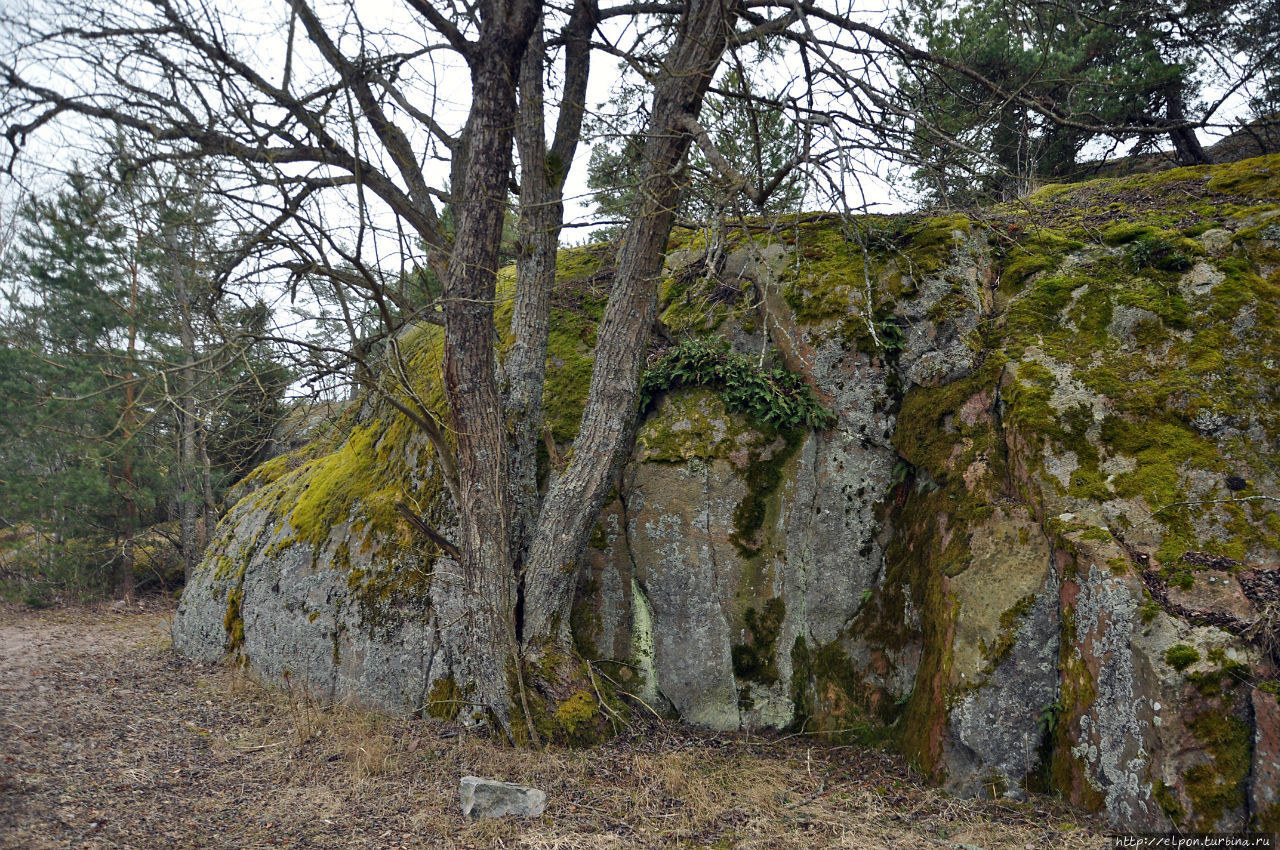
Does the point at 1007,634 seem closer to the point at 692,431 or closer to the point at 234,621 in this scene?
the point at 692,431

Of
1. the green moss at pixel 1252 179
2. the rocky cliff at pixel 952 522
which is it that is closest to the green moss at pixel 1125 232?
the rocky cliff at pixel 952 522

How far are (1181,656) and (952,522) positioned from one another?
172cm

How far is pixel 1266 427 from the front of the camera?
4.59m

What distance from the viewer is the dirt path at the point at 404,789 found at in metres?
4.12

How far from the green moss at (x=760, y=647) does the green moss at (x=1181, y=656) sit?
9.08 ft

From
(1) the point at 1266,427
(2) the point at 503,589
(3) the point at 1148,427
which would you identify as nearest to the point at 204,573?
(2) the point at 503,589

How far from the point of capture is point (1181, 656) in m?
3.81

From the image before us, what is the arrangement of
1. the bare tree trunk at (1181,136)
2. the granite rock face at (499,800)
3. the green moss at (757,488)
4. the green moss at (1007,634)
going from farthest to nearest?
the bare tree trunk at (1181,136)
the green moss at (757,488)
the green moss at (1007,634)
the granite rock face at (499,800)

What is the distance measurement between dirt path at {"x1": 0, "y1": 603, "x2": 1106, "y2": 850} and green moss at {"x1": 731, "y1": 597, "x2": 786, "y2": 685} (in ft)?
1.73

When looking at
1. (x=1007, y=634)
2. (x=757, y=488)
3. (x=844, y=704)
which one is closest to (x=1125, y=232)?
(x=1007, y=634)

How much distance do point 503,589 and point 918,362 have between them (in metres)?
4.26

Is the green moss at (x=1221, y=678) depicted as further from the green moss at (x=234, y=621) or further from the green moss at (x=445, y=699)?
the green moss at (x=234, y=621)

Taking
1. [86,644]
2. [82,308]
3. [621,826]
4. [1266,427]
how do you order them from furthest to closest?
[82,308] → [86,644] → [1266,427] → [621,826]

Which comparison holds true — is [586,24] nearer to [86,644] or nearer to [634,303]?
[634,303]
